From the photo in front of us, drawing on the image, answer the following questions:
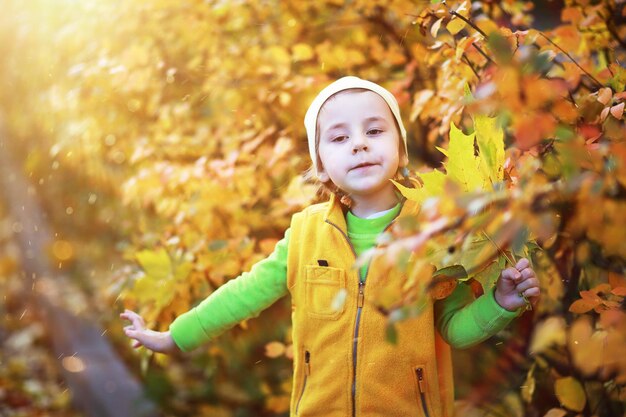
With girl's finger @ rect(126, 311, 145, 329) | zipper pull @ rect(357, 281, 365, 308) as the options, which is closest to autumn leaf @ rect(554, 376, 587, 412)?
zipper pull @ rect(357, 281, 365, 308)

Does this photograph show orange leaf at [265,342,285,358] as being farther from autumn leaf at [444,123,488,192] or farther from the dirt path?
autumn leaf at [444,123,488,192]

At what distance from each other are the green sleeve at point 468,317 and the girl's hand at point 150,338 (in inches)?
34.1

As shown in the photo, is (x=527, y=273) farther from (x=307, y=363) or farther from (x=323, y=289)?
(x=307, y=363)

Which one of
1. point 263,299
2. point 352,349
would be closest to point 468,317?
point 352,349

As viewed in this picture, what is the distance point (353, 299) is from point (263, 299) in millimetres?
342

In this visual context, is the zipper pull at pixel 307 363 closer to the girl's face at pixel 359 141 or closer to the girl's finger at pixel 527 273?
the girl's face at pixel 359 141

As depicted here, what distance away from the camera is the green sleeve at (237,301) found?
85.4 inches

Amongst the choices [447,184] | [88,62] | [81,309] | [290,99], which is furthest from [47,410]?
[447,184]

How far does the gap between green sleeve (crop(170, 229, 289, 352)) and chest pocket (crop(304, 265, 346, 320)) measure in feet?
0.46

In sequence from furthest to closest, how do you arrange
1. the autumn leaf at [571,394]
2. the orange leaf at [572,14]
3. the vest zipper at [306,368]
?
1. the orange leaf at [572,14]
2. the autumn leaf at [571,394]
3. the vest zipper at [306,368]

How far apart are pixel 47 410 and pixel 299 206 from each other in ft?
7.68

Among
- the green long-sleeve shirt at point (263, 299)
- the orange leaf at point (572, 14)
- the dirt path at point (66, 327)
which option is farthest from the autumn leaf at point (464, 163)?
the dirt path at point (66, 327)

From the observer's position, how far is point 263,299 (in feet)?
7.14

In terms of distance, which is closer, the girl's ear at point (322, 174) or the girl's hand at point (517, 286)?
the girl's hand at point (517, 286)
